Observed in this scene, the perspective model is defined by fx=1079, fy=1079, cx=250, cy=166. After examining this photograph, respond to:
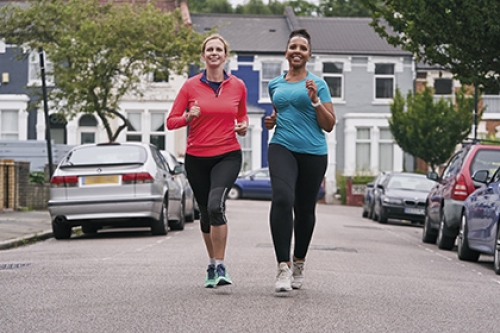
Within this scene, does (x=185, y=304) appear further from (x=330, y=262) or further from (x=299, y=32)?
(x=330, y=262)

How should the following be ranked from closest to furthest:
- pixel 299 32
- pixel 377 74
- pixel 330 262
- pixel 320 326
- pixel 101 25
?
pixel 320 326 → pixel 299 32 → pixel 330 262 → pixel 101 25 → pixel 377 74

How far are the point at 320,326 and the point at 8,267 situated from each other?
557cm

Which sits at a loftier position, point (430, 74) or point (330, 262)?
point (430, 74)

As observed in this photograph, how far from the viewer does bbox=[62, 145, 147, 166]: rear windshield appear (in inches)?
674

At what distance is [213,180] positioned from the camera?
905 cm

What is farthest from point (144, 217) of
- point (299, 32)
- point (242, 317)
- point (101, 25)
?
point (101, 25)

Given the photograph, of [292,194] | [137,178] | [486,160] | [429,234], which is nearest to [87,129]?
[429,234]

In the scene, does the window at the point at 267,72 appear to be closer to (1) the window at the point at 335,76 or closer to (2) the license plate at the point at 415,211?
(1) the window at the point at 335,76

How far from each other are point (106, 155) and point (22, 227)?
2866 millimetres

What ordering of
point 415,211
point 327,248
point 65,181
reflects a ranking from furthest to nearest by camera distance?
point 415,211 → point 65,181 → point 327,248

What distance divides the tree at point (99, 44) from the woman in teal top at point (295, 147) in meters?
24.6

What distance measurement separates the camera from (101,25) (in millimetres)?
34812

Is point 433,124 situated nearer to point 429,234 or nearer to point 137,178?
point 429,234

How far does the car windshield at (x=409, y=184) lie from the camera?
2944 cm
